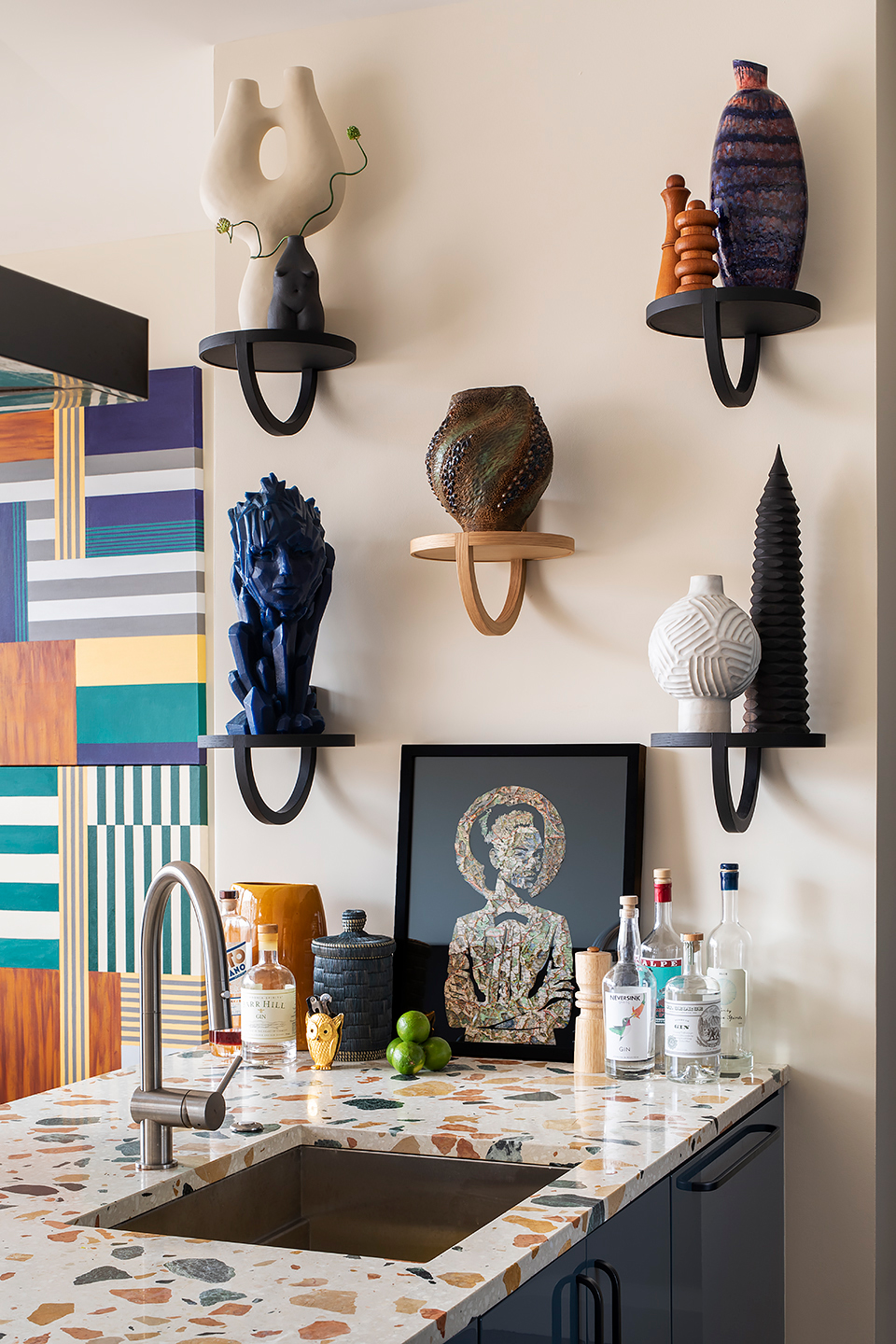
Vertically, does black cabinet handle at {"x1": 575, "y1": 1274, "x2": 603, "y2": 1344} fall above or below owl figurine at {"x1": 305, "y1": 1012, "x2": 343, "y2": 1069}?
below

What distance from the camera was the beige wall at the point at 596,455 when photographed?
1.99m

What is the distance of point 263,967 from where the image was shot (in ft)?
6.81

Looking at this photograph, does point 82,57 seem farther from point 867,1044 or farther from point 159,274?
point 867,1044

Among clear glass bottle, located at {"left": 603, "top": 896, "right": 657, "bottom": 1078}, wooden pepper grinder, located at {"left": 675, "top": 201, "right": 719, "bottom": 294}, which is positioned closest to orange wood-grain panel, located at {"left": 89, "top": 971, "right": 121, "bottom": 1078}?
clear glass bottle, located at {"left": 603, "top": 896, "right": 657, "bottom": 1078}

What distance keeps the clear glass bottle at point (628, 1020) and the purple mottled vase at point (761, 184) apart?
92 cm

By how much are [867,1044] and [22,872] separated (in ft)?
6.81

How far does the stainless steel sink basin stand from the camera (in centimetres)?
167

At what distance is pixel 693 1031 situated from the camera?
72.6 inches

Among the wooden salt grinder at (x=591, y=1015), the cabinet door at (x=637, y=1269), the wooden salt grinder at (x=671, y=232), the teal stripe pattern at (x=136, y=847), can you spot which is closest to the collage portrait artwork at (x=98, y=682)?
the teal stripe pattern at (x=136, y=847)

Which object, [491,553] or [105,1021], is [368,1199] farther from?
[105,1021]

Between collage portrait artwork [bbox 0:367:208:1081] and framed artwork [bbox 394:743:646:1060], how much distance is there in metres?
1.00

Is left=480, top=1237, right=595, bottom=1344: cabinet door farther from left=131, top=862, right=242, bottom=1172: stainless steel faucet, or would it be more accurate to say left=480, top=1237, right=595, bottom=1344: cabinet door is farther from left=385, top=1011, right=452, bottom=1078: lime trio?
left=385, top=1011, right=452, bottom=1078: lime trio

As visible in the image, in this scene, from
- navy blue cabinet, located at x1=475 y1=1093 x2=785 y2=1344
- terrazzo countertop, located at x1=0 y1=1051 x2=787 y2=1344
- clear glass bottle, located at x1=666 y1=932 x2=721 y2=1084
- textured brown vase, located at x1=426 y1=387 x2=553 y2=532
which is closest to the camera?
terrazzo countertop, located at x1=0 y1=1051 x2=787 y2=1344

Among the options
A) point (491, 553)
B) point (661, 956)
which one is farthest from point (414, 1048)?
point (491, 553)
